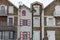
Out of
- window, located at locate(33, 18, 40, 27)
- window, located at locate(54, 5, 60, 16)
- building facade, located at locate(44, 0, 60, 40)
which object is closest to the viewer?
building facade, located at locate(44, 0, 60, 40)

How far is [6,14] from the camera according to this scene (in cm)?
4584

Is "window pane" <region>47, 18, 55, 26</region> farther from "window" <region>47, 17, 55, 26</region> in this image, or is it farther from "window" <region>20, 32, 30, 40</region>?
"window" <region>20, 32, 30, 40</region>

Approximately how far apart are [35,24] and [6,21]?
217 inches

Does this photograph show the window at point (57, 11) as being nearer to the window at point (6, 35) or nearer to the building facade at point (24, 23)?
the building facade at point (24, 23)

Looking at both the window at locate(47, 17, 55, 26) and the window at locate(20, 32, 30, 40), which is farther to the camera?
the window at locate(47, 17, 55, 26)

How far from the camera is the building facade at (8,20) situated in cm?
4531

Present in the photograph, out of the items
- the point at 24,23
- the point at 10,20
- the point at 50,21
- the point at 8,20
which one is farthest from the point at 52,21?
the point at 8,20

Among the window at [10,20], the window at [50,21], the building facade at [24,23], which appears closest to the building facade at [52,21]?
the window at [50,21]

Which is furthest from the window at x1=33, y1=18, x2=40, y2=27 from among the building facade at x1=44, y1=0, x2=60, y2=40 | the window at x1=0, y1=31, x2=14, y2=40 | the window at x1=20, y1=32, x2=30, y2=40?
the window at x1=0, y1=31, x2=14, y2=40

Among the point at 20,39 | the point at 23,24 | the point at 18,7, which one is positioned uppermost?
the point at 18,7

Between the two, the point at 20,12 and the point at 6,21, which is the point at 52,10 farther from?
the point at 6,21

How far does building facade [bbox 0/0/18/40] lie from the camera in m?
45.3

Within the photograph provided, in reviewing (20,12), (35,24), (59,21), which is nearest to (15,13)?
(20,12)

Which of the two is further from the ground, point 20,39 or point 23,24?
point 23,24
